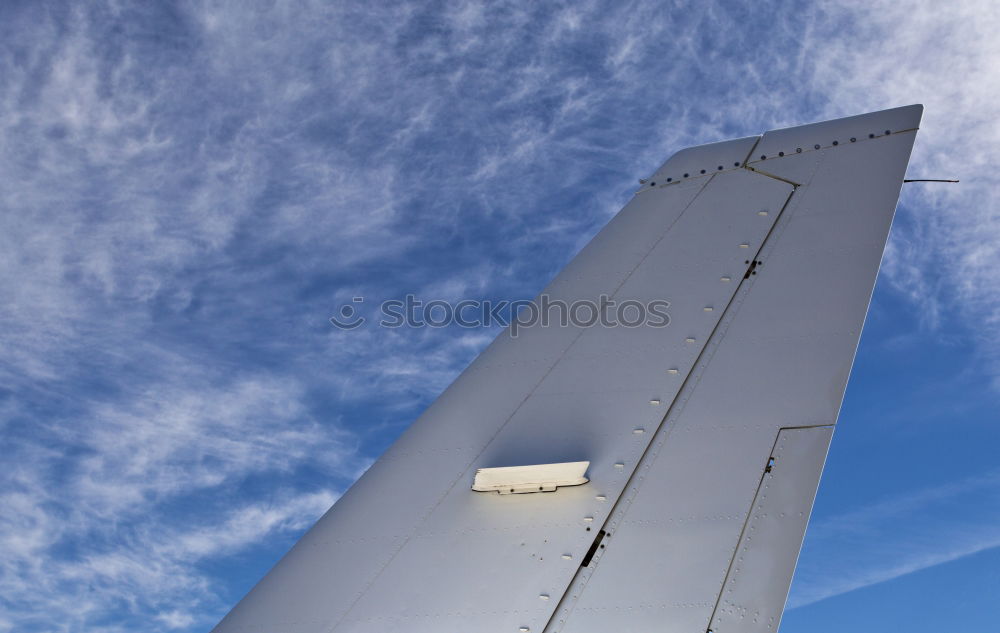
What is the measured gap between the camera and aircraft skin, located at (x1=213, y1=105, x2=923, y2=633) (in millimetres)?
4111

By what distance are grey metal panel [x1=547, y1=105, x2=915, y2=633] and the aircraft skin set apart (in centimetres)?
1

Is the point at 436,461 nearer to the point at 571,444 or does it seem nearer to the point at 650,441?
the point at 571,444

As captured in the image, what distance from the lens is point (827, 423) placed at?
4.35 meters

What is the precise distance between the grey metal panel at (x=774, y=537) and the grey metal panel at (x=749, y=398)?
0.09ft

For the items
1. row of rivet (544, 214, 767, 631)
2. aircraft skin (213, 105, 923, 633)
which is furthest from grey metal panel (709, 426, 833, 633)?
row of rivet (544, 214, 767, 631)

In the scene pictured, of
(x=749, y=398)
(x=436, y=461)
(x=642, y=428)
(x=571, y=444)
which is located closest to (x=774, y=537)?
(x=749, y=398)

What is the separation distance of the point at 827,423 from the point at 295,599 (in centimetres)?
299

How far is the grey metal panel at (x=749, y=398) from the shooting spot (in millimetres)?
4027

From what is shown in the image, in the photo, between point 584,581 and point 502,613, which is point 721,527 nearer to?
point 584,581

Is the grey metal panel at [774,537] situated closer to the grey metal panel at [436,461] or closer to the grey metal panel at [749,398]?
the grey metal panel at [749,398]

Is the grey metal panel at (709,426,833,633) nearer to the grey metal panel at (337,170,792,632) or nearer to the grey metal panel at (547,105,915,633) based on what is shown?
the grey metal panel at (547,105,915,633)

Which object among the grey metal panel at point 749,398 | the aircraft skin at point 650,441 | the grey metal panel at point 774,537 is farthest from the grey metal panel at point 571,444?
the grey metal panel at point 774,537

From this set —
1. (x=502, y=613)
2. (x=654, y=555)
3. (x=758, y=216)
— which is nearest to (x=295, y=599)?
(x=502, y=613)

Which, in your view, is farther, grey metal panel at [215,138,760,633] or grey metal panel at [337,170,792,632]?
grey metal panel at [215,138,760,633]
